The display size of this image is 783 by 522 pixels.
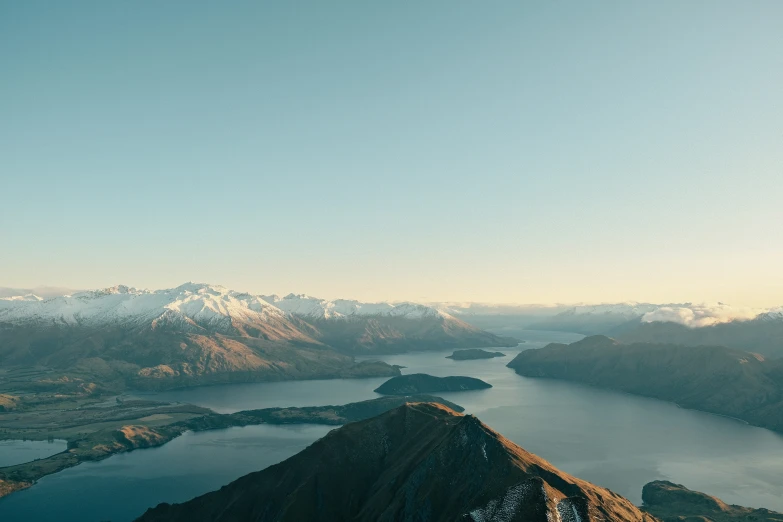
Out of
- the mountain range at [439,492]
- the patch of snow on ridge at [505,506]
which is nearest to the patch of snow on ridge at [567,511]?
the mountain range at [439,492]

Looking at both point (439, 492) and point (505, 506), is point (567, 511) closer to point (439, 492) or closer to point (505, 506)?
point (505, 506)

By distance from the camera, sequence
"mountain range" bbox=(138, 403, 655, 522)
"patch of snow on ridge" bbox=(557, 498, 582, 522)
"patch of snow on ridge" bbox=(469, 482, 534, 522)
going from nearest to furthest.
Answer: "patch of snow on ridge" bbox=(557, 498, 582, 522) < "patch of snow on ridge" bbox=(469, 482, 534, 522) < "mountain range" bbox=(138, 403, 655, 522)

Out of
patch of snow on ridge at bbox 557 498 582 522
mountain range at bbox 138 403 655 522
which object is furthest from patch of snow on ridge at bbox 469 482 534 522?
patch of snow on ridge at bbox 557 498 582 522

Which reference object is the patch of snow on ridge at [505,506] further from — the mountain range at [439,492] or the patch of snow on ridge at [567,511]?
the patch of snow on ridge at [567,511]

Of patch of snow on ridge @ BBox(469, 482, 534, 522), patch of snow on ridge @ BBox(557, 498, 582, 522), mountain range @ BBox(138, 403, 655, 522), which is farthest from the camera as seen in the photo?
mountain range @ BBox(138, 403, 655, 522)

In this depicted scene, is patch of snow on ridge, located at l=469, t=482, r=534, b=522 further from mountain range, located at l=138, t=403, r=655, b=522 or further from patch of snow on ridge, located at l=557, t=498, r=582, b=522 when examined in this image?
patch of snow on ridge, located at l=557, t=498, r=582, b=522

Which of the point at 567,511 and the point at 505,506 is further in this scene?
the point at 505,506

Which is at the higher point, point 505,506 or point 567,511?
point 567,511

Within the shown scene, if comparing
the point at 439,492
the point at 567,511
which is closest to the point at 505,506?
the point at 567,511

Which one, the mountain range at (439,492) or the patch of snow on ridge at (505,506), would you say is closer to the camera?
the patch of snow on ridge at (505,506)

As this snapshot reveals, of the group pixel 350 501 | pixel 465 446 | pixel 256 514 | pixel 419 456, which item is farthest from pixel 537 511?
pixel 256 514

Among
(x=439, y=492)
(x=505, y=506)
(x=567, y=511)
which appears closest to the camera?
(x=567, y=511)

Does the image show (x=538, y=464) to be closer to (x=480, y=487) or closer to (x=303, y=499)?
(x=480, y=487)
